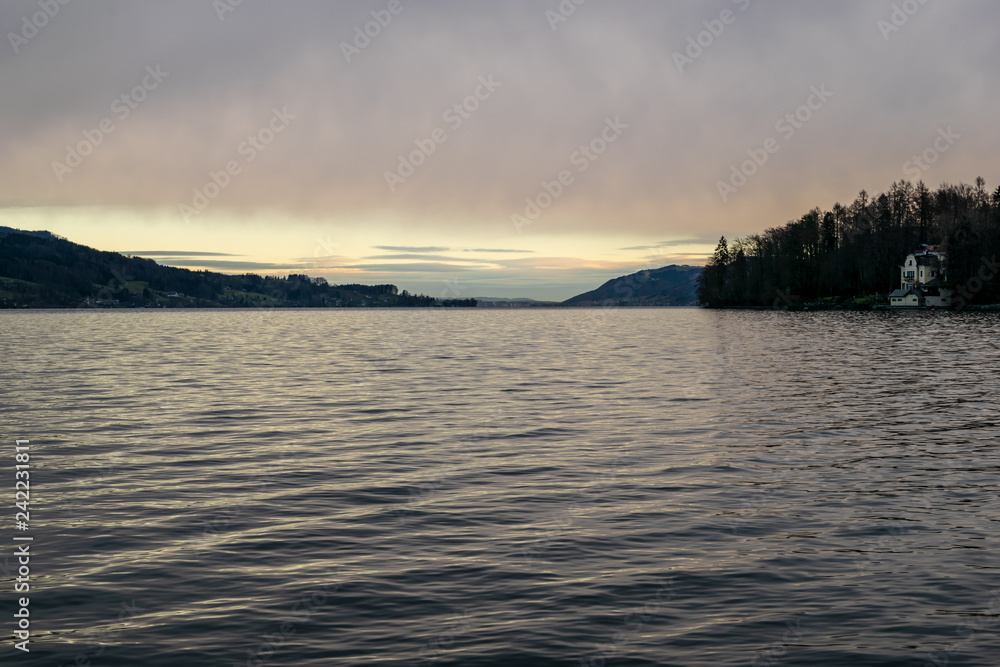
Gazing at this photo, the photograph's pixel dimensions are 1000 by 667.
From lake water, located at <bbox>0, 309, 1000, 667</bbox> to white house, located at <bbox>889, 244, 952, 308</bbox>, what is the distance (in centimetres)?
16625

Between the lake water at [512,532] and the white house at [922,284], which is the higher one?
the white house at [922,284]

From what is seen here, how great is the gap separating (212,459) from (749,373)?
34.1 metres

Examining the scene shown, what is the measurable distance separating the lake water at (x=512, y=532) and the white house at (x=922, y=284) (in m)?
166

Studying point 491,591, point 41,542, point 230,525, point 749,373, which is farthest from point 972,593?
point 749,373

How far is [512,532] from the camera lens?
1463 cm

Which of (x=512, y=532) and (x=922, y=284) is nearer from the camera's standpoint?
(x=512, y=532)

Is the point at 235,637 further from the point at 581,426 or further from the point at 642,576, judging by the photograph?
the point at 581,426

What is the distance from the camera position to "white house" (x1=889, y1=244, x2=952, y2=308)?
17888 centimetres

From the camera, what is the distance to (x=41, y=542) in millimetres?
14156

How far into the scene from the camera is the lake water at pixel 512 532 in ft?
32.6

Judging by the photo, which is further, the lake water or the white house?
the white house

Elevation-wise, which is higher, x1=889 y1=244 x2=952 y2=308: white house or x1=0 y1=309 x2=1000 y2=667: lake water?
x1=889 y1=244 x2=952 y2=308: white house

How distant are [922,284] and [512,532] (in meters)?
198

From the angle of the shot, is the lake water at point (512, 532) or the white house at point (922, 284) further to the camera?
the white house at point (922, 284)
